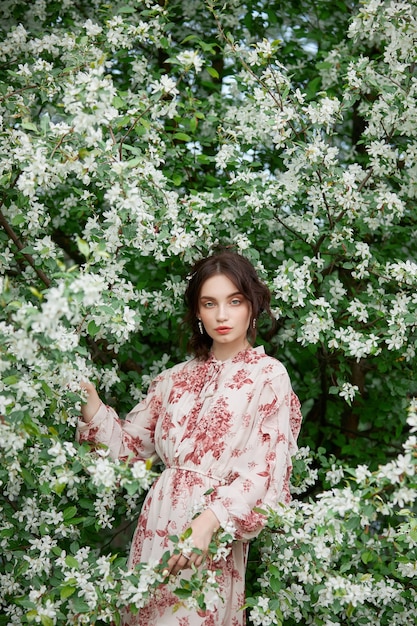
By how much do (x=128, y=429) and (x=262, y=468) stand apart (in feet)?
1.93

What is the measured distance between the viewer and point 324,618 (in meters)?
2.99

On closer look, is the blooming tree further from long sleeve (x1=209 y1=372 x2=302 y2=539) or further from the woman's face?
the woman's face

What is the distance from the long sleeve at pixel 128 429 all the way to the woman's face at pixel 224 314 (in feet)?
1.05

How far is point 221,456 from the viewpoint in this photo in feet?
9.25

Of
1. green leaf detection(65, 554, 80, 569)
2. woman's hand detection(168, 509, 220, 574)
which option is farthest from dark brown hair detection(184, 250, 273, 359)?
green leaf detection(65, 554, 80, 569)

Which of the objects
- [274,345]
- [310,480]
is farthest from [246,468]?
[274,345]

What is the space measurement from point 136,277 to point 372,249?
118cm

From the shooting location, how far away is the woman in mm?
2725

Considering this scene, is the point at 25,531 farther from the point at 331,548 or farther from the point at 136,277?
the point at 136,277

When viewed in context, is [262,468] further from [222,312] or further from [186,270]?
[186,270]

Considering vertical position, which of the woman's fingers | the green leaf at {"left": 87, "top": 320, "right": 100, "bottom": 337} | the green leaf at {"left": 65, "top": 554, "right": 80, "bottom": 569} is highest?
the green leaf at {"left": 87, "top": 320, "right": 100, "bottom": 337}

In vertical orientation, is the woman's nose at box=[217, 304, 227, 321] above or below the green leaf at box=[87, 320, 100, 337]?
above

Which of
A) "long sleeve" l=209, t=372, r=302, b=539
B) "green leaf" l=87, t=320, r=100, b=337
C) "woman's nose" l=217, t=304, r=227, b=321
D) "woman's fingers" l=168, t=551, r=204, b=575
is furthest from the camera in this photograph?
"woman's nose" l=217, t=304, r=227, b=321

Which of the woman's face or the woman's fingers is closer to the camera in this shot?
the woman's fingers
